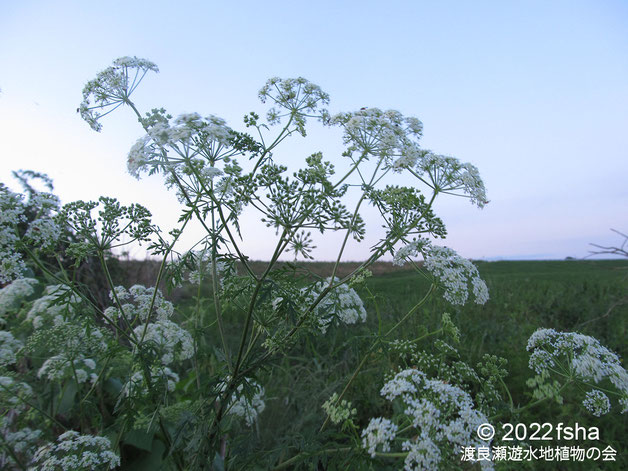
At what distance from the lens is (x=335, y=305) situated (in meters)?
2.75

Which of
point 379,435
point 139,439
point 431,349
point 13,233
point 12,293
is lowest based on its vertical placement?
point 139,439

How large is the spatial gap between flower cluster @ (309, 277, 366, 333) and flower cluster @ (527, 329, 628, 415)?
4.80ft

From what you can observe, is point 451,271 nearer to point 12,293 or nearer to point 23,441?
point 23,441

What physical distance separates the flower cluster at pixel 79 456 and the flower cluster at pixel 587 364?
2944 mm

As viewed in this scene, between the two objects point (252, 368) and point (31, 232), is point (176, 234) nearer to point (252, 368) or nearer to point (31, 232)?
point (252, 368)

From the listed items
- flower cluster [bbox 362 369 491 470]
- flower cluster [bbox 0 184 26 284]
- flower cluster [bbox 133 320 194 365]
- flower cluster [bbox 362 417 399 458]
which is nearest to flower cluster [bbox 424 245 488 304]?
flower cluster [bbox 362 369 491 470]

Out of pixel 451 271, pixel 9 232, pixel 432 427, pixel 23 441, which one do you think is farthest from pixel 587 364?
pixel 9 232

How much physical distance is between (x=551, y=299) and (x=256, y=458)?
7097mm

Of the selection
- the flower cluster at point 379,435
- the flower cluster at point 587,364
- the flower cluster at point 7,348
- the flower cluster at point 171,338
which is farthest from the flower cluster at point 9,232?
the flower cluster at point 587,364

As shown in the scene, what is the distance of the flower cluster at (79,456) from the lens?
2195mm

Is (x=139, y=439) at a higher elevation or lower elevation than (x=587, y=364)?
lower

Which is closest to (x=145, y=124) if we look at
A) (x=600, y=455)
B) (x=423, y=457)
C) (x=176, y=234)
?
(x=176, y=234)

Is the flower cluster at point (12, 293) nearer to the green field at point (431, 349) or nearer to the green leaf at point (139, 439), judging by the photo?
the green leaf at point (139, 439)

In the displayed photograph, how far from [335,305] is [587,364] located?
1917 millimetres
